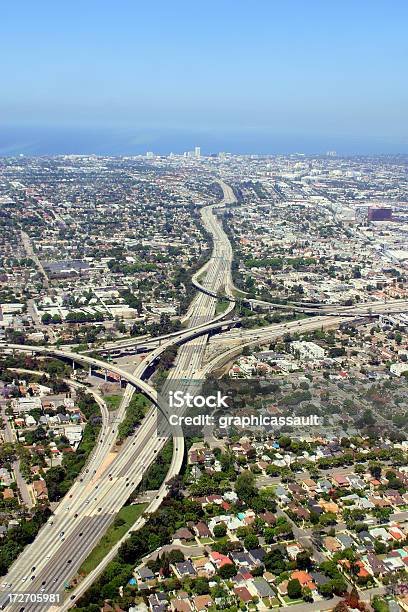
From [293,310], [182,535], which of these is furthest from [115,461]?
[293,310]

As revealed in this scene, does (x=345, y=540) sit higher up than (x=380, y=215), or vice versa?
(x=380, y=215)

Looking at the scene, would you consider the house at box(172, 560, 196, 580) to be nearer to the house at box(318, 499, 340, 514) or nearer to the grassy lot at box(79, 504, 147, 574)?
the grassy lot at box(79, 504, 147, 574)

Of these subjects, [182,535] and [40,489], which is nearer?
[182,535]

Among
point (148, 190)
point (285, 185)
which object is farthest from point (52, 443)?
point (285, 185)

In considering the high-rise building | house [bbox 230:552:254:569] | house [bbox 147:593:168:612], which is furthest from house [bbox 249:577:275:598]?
the high-rise building

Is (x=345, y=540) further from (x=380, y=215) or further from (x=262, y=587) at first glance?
(x=380, y=215)

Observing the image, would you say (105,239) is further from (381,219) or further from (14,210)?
(381,219)
